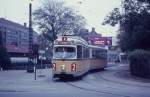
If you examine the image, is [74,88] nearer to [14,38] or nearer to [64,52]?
[64,52]

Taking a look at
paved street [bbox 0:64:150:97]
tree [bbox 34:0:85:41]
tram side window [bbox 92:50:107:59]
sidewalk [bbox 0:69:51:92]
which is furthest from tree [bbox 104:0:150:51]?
tree [bbox 34:0:85:41]

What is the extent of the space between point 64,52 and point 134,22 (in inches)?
598

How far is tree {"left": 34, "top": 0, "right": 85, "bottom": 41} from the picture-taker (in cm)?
9344

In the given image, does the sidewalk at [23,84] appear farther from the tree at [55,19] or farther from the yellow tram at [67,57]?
the tree at [55,19]

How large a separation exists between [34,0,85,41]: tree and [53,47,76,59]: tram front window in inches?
2418

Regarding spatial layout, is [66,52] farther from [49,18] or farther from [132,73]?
[49,18]

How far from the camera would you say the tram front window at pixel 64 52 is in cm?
3136

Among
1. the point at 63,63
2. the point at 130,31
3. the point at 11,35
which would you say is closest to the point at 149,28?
the point at 130,31

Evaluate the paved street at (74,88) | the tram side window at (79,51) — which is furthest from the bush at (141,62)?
the tram side window at (79,51)

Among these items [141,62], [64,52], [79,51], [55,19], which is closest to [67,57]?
[64,52]

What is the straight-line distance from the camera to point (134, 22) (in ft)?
146

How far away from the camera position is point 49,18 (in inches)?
3708

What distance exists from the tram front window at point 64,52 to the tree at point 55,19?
2418 inches

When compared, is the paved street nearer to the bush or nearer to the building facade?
the bush
